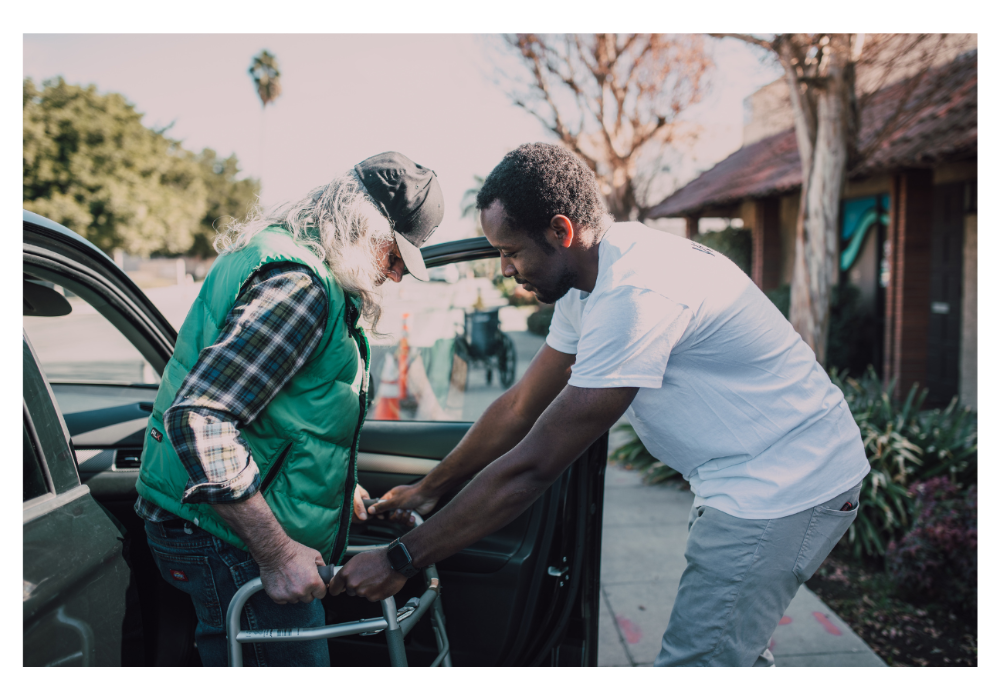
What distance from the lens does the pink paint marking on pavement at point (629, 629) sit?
3297mm

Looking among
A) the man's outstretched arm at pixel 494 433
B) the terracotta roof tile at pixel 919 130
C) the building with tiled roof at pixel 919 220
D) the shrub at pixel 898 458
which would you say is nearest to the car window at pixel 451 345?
the man's outstretched arm at pixel 494 433

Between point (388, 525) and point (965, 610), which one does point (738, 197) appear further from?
point (388, 525)

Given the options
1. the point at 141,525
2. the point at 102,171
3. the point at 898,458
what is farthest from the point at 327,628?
the point at 102,171

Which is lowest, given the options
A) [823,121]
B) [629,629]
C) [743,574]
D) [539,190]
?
[629,629]

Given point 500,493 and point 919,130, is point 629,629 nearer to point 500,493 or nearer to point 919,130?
point 500,493

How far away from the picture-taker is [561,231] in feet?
5.87

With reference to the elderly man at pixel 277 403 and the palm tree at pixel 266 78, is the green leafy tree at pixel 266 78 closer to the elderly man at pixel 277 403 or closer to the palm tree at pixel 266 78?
the palm tree at pixel 266 78

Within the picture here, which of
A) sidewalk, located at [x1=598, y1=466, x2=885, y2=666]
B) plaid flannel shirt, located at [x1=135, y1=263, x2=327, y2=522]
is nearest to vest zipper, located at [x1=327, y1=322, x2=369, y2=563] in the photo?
plaid flannel shirt, located at [x1=135, y1=263, x2=327, y2=522]

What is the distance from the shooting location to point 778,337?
1.79m

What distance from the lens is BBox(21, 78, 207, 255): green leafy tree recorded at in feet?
→ 105

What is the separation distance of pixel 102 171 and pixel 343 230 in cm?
3970

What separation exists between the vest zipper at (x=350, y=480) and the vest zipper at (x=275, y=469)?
0.64 ft
